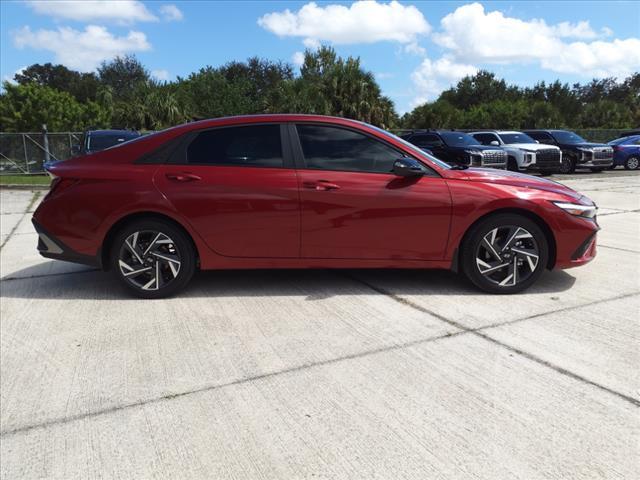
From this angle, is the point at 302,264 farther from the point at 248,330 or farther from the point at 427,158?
the point at 427,158

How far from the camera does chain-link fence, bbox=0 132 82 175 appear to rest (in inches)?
845

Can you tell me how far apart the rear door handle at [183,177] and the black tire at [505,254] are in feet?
8.12

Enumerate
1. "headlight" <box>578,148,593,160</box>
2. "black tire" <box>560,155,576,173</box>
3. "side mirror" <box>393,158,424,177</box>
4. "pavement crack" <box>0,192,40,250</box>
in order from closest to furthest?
"side mirror" <box>393,158,424,177</box> < "pavement crack" <box>0,192,40,250</box> < "headlight" <box>578,148,593,160</box> < "black tire" <box>560,155,576,173</box>

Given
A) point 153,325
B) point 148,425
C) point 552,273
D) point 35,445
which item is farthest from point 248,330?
point 552,273

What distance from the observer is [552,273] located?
17.1 ft

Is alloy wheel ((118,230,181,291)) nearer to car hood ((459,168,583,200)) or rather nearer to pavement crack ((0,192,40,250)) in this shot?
car hood ((459,168,583,200))

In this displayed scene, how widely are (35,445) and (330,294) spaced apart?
104 inches

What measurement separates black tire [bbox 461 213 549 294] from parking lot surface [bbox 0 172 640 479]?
0.15 meters

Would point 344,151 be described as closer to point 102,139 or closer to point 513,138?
point 102,139

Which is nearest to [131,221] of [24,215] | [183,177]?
[183,177]

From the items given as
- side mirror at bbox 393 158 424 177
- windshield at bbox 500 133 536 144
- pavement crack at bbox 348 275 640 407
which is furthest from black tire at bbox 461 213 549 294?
windshield at bbox 500 133 536 144

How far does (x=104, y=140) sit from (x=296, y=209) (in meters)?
10.0

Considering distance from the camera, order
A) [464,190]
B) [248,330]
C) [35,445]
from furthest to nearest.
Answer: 1. [464,190]
2. [248,330]
3. [35,445]

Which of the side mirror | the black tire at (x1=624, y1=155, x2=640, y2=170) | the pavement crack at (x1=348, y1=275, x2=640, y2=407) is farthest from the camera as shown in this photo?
the black tire at (x1=624, y1=155, x2=640, y2=170)
